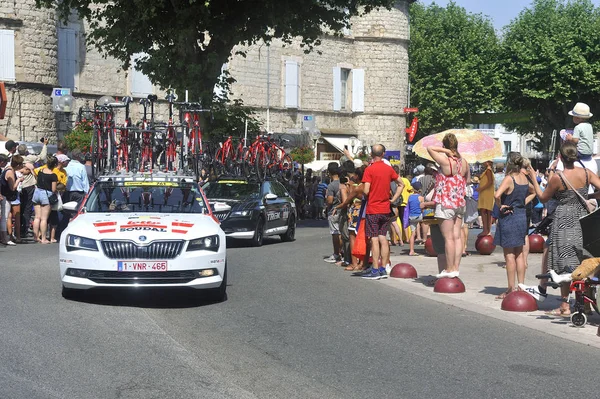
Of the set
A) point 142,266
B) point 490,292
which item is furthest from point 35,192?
point 490,292

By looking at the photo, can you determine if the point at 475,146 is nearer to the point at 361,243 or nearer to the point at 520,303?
the point at 361,243

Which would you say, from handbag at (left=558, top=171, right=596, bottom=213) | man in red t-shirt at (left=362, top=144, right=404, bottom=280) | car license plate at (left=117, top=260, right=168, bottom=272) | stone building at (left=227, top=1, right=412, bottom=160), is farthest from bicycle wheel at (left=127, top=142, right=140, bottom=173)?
stone building at (left=227, top=1, right=412, bottom=160)

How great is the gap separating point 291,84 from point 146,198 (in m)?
39.1

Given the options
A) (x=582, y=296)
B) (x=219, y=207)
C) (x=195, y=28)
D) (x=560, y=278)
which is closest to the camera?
(x=582, y=296)

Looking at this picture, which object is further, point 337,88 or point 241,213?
point 337,88

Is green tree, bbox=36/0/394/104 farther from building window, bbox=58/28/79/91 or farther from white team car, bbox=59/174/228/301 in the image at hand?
white team car, bbox=59/174/228/301

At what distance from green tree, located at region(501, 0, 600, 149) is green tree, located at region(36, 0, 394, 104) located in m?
31.8

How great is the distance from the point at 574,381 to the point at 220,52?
24043 mm

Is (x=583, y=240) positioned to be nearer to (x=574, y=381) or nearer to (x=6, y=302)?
(x=574, y=381)

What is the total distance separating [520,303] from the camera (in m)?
13.0

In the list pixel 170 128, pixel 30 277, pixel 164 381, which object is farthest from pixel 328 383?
pixel 170 128

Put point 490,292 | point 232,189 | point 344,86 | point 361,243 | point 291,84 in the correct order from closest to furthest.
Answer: point 490,292, point 361,243, point 232,189, point 291,84, point 344,86

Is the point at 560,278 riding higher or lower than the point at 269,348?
higher

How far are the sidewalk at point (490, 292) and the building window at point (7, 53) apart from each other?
21620 mm
